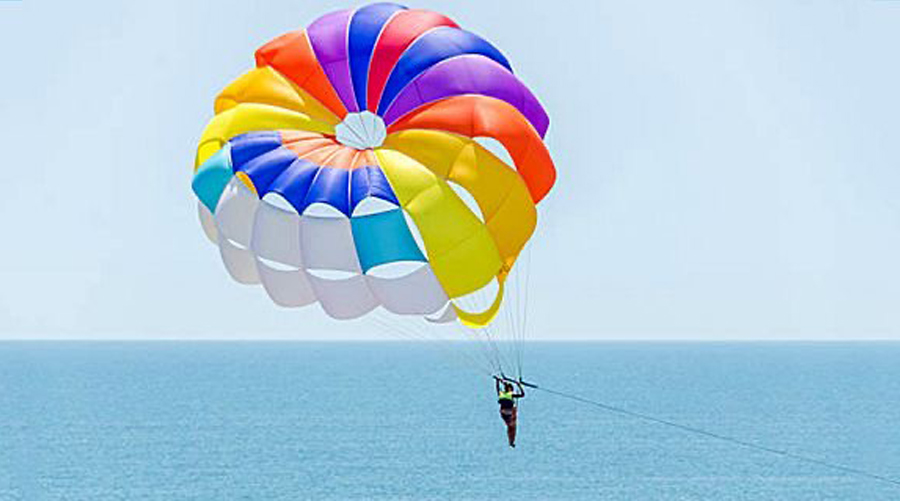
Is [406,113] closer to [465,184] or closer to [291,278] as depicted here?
[465,184]

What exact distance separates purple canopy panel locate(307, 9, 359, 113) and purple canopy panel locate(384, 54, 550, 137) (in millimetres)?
880

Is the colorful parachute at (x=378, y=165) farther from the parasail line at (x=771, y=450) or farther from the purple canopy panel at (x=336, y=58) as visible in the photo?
the parasail line at (x=771, y=450)

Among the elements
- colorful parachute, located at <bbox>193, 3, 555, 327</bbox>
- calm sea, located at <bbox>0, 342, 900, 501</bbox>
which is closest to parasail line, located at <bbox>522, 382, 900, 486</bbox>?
calm sea, located at <bbox>0, 342, 900, 501</bbox>

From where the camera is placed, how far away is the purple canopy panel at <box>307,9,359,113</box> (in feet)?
84.3

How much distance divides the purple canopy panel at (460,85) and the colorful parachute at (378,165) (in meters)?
0.03

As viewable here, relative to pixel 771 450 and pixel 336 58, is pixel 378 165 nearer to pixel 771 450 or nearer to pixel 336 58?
pixel 336 58

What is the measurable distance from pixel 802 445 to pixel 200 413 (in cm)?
5860

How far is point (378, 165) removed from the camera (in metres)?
24.7

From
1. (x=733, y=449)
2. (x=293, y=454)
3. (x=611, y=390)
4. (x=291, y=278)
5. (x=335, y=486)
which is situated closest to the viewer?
(x=291, y=278)

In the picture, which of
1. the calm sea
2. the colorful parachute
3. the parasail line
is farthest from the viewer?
the parasail line

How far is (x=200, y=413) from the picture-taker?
131 m

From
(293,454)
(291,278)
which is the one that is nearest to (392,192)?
(291,278)

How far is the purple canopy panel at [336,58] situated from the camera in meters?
25.7

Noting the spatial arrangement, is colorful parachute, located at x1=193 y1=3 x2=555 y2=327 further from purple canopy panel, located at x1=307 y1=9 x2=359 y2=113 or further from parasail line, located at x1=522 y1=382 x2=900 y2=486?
parasail line, located at x1=522 y1=382 x2=900 y2=486
